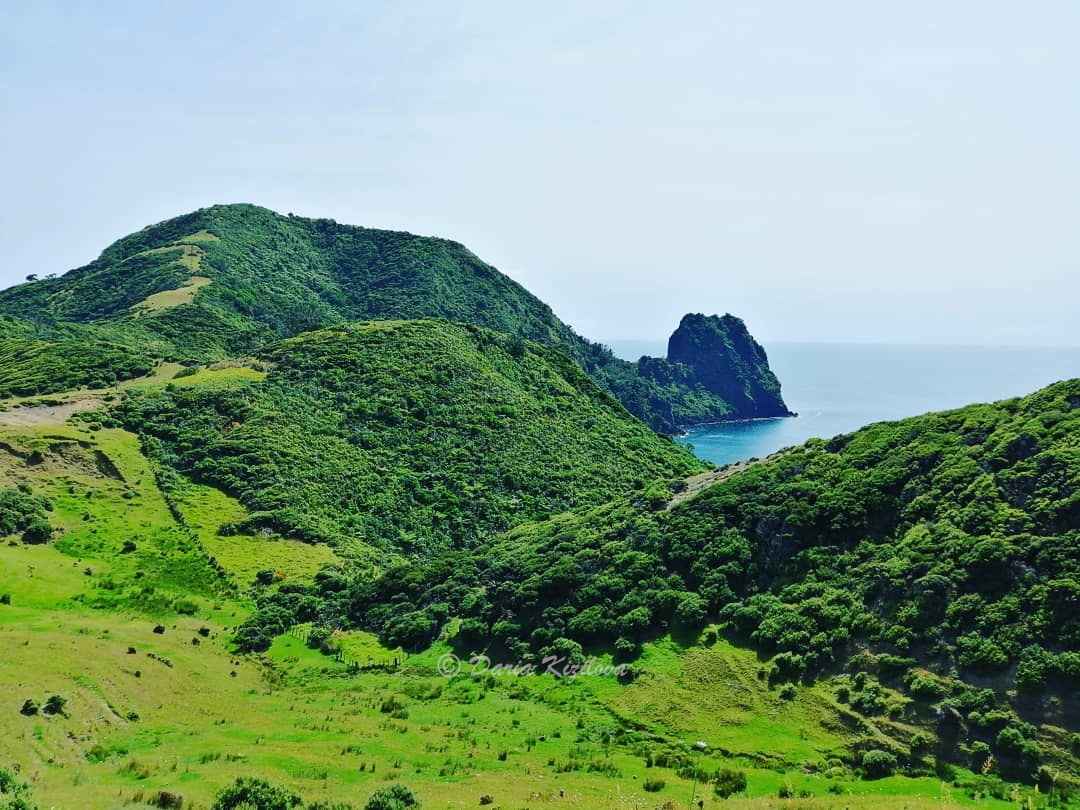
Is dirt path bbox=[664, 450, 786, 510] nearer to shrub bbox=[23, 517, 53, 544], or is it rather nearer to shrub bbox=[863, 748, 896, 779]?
shrub bbox=[863, 748, 896, 779]

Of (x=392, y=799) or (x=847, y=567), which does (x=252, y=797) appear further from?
(x=847, y=567)

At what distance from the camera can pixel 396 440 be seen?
85.2 metres

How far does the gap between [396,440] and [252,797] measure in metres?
66.0

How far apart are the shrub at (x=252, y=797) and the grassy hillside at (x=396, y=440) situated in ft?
146

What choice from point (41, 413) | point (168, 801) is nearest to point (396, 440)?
point (41, 413)

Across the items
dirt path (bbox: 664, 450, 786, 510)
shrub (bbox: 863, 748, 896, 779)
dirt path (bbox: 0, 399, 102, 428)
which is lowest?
shrub (bbox: 863, 748, 896, 779)

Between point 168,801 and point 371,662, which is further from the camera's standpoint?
point 371,662

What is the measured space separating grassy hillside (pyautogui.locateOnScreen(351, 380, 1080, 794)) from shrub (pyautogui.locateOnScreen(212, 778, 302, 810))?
22.5m

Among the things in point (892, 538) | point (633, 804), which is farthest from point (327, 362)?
point (633, 804)

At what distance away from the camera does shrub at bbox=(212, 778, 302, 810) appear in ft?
65.6

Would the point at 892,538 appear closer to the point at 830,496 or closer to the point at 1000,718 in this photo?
the point at 830,496

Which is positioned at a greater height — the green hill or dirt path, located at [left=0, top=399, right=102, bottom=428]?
dirt path, located at [left=0, top=399, right=102, bottom=428]

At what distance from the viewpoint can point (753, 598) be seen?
1604 inches

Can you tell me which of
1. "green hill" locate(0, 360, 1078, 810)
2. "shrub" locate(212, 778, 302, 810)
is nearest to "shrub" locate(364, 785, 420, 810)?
"green hill" locate(0, 360, 1078, 810)
